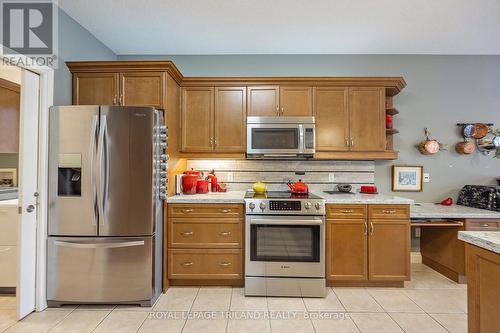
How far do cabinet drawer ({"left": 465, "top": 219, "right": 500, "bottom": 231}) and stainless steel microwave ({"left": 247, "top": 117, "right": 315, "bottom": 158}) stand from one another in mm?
1869

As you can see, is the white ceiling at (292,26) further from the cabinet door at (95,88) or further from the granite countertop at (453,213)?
the granite countertop at (453,213)

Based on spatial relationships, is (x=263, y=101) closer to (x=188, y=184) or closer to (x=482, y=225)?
(x=188, y=184)

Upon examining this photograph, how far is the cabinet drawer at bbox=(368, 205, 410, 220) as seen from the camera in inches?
105

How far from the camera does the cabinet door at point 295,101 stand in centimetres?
310

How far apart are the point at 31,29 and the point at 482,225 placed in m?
4.87

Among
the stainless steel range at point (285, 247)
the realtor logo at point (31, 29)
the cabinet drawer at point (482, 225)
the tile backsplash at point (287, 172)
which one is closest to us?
the realtor logo at point (31, 29)

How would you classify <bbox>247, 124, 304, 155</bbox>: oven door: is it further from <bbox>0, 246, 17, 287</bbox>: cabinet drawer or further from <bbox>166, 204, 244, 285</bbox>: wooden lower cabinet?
<bbox>0, 246, 17, 287</bbox>: cabinet drawer

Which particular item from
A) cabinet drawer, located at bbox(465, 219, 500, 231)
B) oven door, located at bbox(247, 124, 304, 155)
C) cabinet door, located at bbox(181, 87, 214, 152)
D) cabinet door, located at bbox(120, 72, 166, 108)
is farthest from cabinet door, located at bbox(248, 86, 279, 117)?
cabinet drawer, located at bbox(465, 219, 500, 231)

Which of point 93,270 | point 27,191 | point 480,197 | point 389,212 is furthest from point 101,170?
point 480,197

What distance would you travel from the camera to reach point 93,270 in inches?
90.7

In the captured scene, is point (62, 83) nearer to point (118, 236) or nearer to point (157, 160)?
point (157, 160)

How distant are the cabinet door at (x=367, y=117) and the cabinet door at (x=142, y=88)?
2.19 meters

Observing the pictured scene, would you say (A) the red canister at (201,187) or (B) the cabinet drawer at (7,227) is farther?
(A) the red canister at (201,187)

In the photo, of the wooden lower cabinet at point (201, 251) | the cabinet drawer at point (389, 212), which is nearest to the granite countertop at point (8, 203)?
the wooden lower cabinet at point (201, 251)
